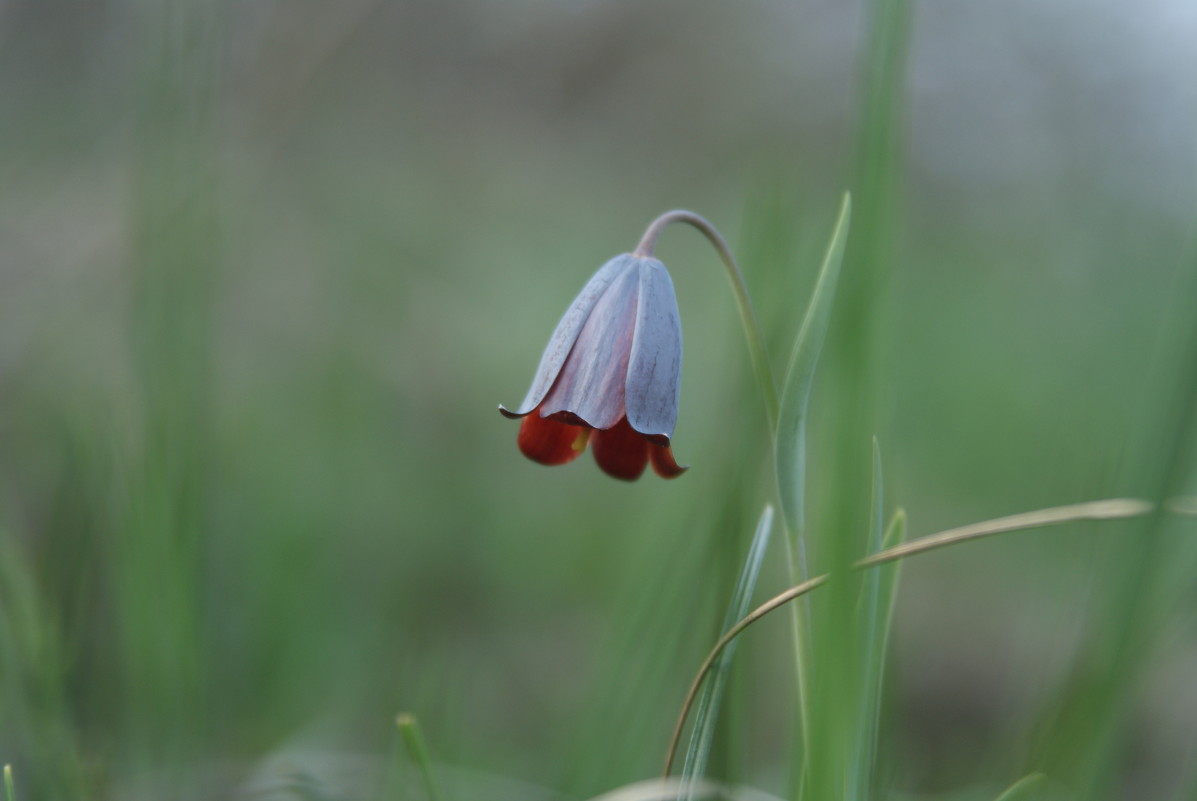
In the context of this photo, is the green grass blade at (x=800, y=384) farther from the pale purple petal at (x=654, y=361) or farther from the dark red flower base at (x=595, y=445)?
the dark red flower base at (x=595, y=445)

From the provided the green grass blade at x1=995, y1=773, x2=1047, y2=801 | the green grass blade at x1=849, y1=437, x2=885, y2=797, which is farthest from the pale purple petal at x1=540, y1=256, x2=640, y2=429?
the green grass blade at x1=995, y1=773, x2=1047, y2=801

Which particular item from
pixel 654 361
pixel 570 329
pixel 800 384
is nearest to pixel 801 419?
pixel 800 384

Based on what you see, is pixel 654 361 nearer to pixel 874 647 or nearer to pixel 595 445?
pixel 595 445

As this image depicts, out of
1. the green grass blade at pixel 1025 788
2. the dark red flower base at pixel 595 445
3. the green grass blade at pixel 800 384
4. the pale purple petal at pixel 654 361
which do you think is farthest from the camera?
the dark red flower base at pixel 595 445

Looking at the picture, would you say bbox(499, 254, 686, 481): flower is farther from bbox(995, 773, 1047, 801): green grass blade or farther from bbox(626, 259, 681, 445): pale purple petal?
bbox(995, 773, 1047, 801): green grass blade

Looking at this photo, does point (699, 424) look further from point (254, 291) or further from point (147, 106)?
point (147, 106)

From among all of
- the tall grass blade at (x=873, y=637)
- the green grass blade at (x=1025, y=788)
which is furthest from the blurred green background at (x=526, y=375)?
the tall grass blade at (x=873, y=637)

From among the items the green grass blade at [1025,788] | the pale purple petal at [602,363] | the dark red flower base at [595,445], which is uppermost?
the pale purple petal at [602,363]

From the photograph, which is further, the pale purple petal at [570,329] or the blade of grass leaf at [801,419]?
the pale purple petal at [570,329]
